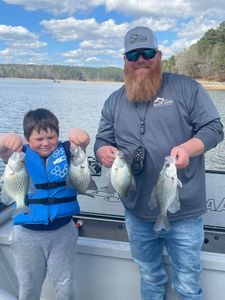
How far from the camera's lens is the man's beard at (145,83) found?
249 cm

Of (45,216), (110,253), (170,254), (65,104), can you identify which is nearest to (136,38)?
(45,216)

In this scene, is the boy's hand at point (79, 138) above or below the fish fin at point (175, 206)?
above

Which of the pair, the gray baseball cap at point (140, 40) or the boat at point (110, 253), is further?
the boat at point (110, 253)

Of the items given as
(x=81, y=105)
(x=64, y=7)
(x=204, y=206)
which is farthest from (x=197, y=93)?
(x=81, y=105)

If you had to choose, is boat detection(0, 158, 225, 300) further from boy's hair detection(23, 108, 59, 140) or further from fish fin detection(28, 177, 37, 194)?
boy's hair detection(23, 108, 59, 140)

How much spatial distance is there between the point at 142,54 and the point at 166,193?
0.84 meters

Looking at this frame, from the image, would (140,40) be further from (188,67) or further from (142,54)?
(188,67)

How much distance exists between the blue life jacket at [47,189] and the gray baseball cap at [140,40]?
825mm

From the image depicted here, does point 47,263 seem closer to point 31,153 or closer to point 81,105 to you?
point 31,153

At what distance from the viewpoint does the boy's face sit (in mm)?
2594

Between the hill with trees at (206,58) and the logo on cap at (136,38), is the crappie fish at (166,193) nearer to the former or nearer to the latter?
the logo on cap at (136,38)

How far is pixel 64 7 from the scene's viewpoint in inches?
123

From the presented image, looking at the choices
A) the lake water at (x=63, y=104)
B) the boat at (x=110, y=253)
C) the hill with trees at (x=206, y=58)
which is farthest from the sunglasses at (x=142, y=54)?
the lake water at (x=63, y=104)

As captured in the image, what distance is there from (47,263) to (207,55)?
7.08 ft
